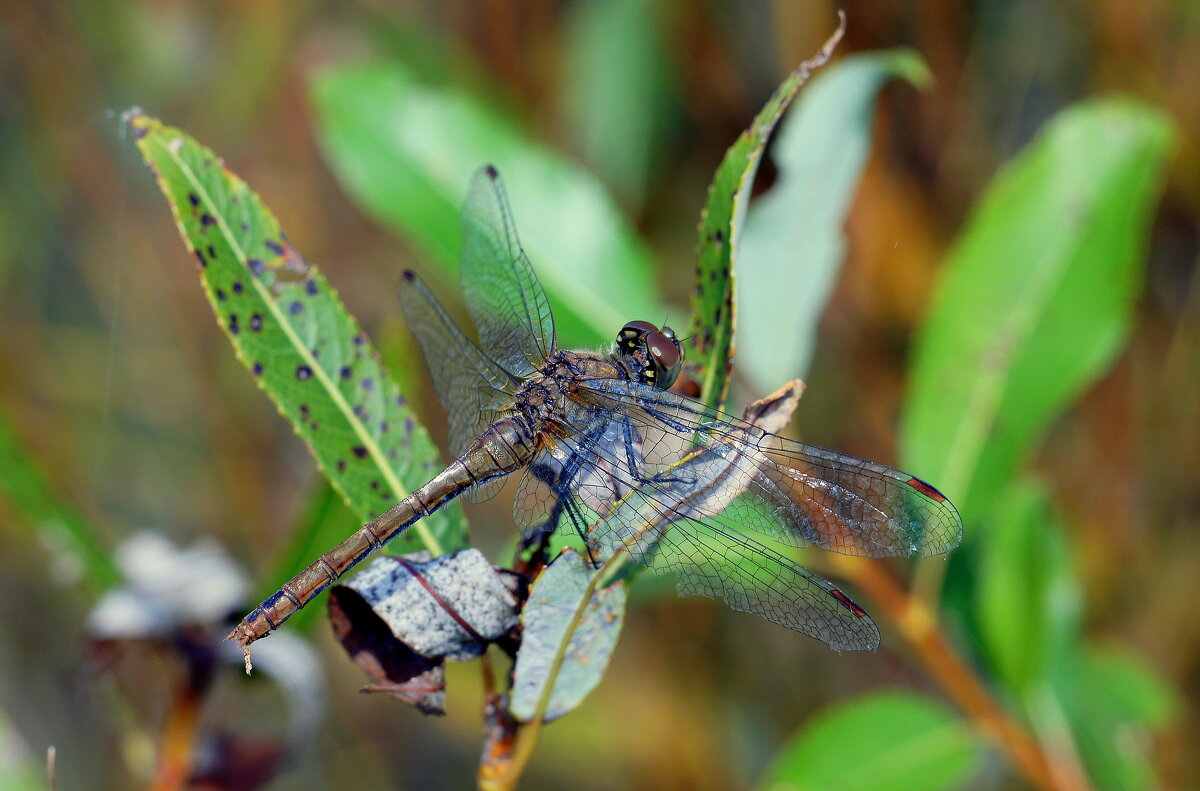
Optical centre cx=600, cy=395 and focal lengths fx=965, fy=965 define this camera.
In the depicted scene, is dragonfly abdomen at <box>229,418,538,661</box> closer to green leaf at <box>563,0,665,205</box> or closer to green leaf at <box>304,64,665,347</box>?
green leaf at <box>304,64,665,347</box>

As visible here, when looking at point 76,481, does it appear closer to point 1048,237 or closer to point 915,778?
point 915,778

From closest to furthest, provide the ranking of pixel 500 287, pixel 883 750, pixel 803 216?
pixel 803 216, pixel 500 287, pixel 883 750

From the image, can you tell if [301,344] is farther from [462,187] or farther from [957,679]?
[957,679]

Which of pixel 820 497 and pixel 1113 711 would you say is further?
pixel 1113 711

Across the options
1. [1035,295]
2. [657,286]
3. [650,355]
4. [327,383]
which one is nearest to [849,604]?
[650,355]

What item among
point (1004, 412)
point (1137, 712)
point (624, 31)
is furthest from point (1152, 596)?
point (624, 31)

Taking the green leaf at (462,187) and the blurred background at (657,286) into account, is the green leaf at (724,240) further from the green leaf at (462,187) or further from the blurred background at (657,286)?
the blurred background at (657,286)
